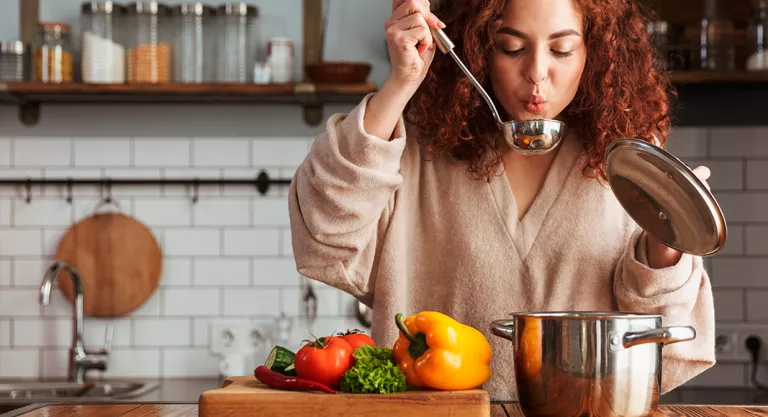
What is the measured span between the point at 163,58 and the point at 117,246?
0.63 metres

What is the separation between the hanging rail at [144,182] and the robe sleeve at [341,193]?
5.27ft

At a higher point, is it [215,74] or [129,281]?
[215,74]

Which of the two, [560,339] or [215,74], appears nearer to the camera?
[560,339]

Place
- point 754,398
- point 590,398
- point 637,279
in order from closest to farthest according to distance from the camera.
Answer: point 590,398 → point 637,279 → point 754,398

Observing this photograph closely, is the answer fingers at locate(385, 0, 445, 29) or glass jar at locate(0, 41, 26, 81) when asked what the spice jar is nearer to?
glass jar at locate(0, 41, 26, 81)

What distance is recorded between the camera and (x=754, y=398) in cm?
270

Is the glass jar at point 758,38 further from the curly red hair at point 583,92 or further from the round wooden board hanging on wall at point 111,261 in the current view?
the round wooden board hanging on wall at point 111,261

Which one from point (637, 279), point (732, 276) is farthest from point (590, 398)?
point (732, 276)

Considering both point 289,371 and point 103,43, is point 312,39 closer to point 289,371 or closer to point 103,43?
point 103,43

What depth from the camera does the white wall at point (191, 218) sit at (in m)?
2.96

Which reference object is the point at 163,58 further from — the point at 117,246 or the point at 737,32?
the point at 737,32

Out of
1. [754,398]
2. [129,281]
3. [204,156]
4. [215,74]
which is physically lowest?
[754,398]

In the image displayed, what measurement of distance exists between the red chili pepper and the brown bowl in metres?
1.79

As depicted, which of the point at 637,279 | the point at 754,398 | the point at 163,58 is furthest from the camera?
the point at 163,58
